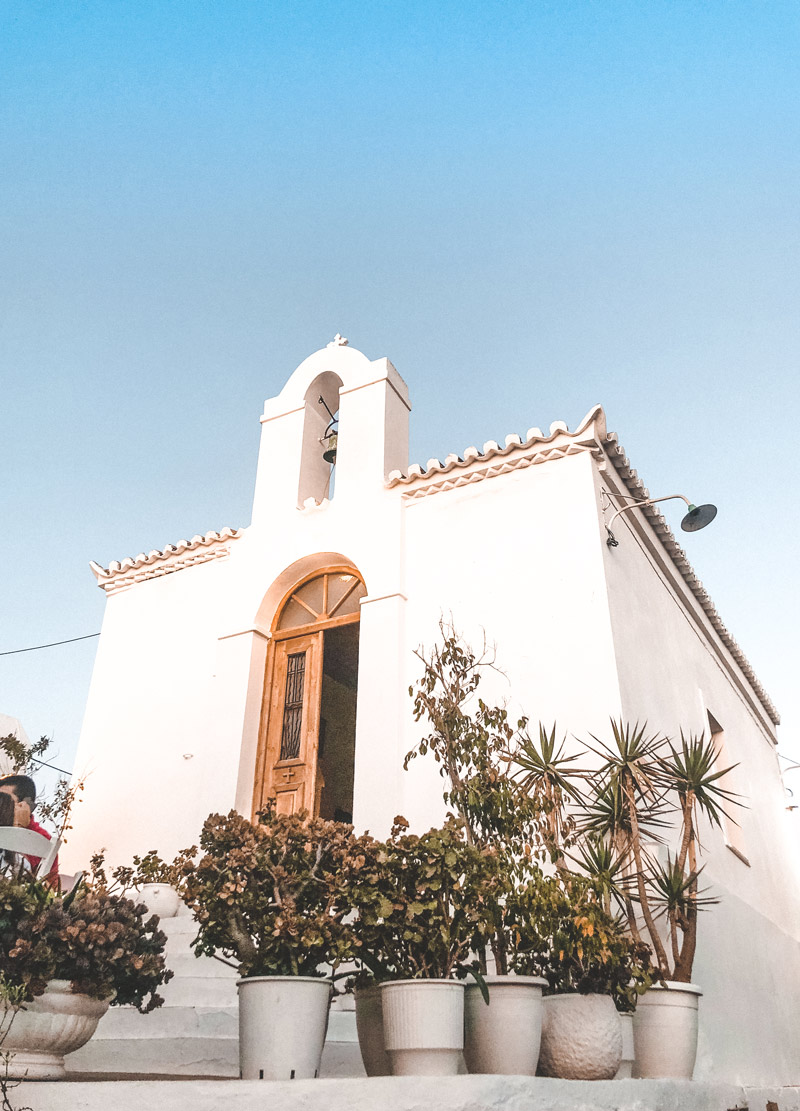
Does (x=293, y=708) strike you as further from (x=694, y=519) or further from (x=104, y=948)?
(x=104, y=948)

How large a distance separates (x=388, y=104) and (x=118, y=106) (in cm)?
321

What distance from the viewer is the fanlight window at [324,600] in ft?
28.6

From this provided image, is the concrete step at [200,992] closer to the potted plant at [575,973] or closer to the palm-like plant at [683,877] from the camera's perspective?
the potted plant at [575,973]

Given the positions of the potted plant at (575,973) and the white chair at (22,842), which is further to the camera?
the white chair at (22,842)

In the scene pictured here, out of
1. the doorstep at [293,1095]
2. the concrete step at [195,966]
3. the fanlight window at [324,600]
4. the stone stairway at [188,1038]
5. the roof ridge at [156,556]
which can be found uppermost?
the roof ridge at [156,556]

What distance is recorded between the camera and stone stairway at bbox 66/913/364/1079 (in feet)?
14.6

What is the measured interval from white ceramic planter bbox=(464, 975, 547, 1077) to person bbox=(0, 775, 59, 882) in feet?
16.9

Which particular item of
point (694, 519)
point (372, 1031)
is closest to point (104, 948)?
point (372, 1031)

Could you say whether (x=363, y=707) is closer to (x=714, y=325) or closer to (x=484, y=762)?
(x=484, y=762)

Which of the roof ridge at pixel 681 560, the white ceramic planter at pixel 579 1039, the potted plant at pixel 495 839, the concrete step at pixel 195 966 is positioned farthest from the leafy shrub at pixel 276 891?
the roof ridge at pixel 681 560

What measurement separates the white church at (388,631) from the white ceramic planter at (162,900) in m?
0.93

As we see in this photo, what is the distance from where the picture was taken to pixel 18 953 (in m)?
3.29

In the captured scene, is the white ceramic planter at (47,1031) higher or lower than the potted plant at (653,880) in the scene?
lower

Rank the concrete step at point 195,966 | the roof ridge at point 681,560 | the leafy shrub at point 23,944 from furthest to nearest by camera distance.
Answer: the roof ridge at point 681,560 < the concrete step at point 195,966 < the leafy shrub at point 23,944
